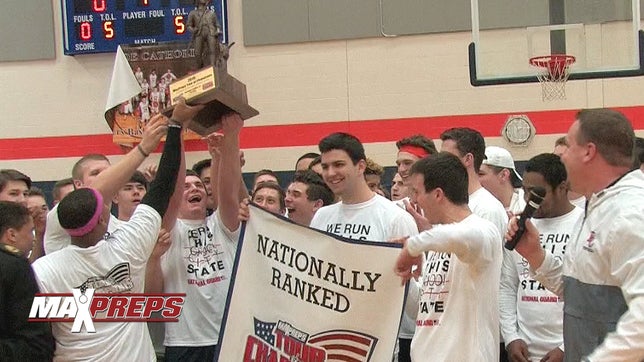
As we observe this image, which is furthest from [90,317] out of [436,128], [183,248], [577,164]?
[436,128]

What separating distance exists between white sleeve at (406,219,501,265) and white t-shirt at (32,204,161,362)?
142 centimetres

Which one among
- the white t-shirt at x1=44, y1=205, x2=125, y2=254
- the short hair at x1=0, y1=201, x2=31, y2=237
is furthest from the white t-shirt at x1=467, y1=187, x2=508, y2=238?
the short hair at x1=0, y1=201, x2=31, y2=237

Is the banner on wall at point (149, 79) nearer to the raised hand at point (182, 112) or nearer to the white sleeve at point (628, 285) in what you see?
the raised hand at point (182, 112)

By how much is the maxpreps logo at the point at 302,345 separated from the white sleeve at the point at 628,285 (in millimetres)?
1722

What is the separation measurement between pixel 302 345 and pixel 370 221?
94 centimetres

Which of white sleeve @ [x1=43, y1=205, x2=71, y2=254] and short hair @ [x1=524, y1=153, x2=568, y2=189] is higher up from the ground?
short hair @ [x1=524, y1=153, x2=568, y2=189]

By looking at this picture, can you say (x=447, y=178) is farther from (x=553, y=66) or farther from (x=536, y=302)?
(x=553, y=66)

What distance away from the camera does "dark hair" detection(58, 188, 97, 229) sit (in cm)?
403

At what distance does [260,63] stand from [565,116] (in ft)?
14.7

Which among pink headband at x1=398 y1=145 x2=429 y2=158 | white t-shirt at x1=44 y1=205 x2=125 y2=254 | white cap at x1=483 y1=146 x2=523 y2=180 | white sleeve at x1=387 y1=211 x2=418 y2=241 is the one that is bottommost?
white sleeve at x1=387 y1=211 x2=418 y2=241

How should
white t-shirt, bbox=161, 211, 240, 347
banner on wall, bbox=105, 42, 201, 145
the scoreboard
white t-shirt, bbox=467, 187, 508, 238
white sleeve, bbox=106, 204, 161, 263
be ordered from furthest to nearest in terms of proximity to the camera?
1. banner on wall, bbox=105, 42, 201, 145
2. the scoreboard
3. white t-shirt, bbox=161, 211, 240, 347
4. white t-shirt, bbox=467, 187, 508, 238
5. white sleeve, bbox=106, 204, 161, 263

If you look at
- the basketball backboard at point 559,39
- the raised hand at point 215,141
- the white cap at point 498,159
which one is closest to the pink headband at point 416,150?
the white cap at point 498,159

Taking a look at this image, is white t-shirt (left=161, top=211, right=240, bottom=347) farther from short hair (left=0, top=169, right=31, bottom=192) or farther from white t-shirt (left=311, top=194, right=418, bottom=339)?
short hair (left=0, top=169, right=31, bottom=192)

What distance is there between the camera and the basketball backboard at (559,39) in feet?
27.8
